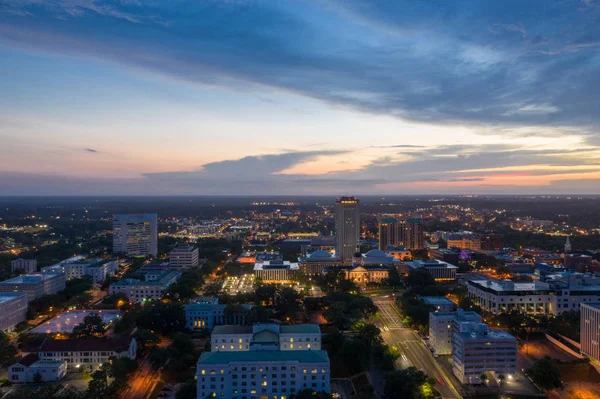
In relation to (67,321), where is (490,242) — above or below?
above

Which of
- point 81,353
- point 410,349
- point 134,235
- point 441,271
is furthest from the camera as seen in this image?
point 134,235

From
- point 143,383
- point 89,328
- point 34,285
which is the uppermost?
point 34,285

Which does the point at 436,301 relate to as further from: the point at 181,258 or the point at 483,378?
the point at 181,258

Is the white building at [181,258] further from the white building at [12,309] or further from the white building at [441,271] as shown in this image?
the white building at [441,271]

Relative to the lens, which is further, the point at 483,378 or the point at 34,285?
the point at 34,285

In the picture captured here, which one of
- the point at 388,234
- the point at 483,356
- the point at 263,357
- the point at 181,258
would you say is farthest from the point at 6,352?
the point at 388,234

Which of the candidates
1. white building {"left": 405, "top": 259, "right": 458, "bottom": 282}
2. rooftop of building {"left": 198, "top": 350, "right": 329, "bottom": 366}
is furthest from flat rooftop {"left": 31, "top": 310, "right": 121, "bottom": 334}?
white building {"left": 405, "top": 259, "right": 458, "bottom": 282}

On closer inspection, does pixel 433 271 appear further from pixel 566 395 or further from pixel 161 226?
pixel 161 226

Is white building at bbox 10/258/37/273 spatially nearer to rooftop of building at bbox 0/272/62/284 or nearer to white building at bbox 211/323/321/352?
rooftop of building at bbox 0/272/62/284
